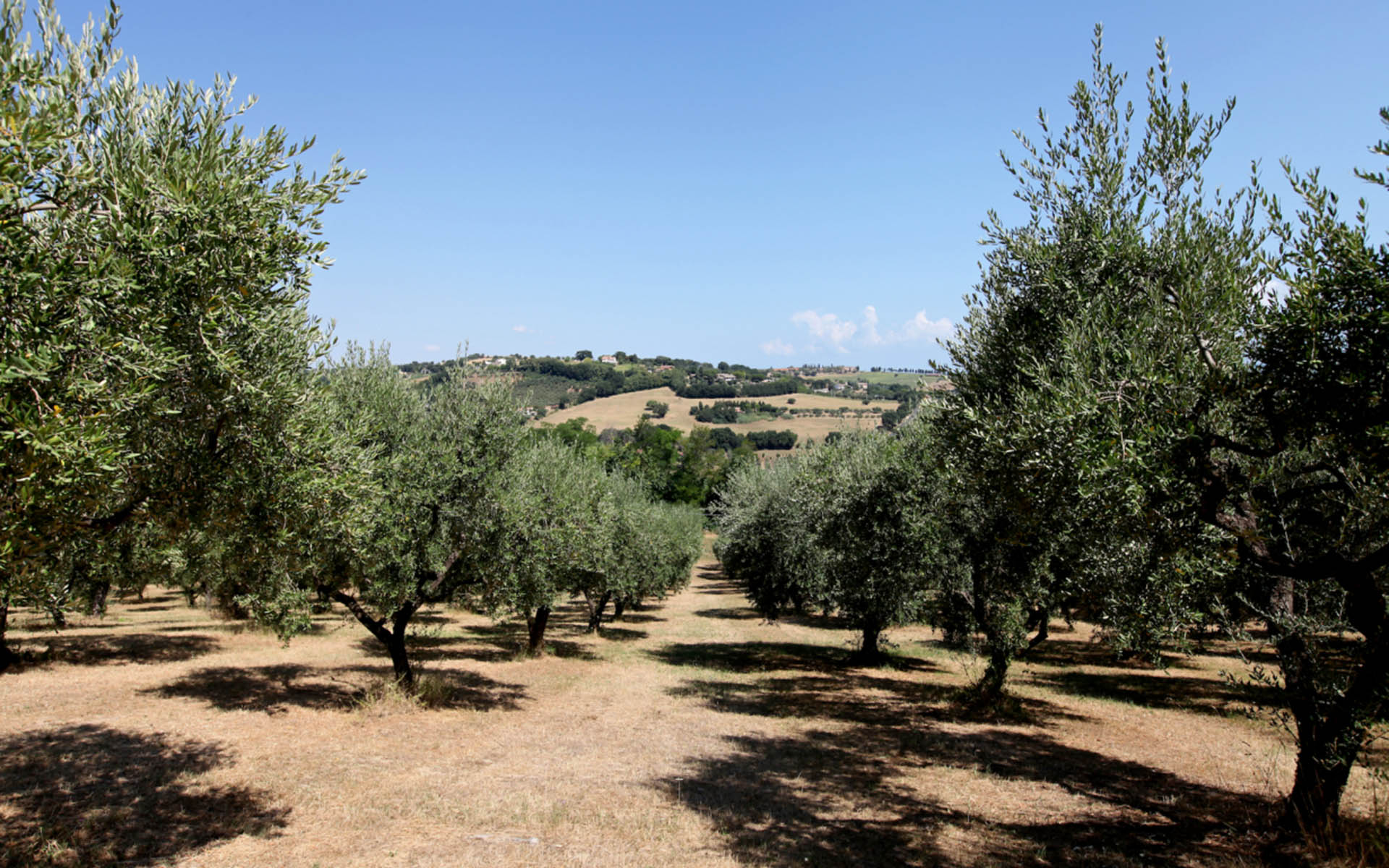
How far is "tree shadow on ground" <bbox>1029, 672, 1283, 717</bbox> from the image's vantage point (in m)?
19.7

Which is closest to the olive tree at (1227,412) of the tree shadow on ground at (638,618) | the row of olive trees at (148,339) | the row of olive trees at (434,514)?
the row of olive trees at (148,339)

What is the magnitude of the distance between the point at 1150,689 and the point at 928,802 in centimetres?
1447

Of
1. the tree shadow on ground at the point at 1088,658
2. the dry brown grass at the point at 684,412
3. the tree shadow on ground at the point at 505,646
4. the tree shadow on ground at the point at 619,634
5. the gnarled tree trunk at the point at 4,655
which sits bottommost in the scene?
the tree shadow on ground at the point at 619,634

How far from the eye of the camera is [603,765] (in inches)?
570

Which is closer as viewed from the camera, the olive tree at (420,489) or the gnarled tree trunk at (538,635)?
the olive tree at (420,489)

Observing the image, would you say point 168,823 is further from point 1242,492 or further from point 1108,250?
point 1108,250

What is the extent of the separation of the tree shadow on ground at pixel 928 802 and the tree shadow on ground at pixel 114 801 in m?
7.16

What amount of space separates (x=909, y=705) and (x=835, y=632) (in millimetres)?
18324

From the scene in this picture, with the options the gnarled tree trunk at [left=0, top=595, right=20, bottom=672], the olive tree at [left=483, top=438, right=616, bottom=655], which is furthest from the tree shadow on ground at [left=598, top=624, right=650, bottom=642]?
the gnarled tree trunk at [left=0, top=595, right=20, bottom=672]

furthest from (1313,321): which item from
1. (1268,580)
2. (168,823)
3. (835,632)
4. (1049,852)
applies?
(835,632)

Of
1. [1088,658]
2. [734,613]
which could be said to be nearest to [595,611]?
[734,613]

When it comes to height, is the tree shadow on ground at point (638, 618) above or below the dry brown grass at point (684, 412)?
below

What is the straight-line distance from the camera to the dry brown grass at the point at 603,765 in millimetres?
9906

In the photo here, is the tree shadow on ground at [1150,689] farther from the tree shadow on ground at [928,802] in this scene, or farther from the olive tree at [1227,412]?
the olive tree at [1227,412]
